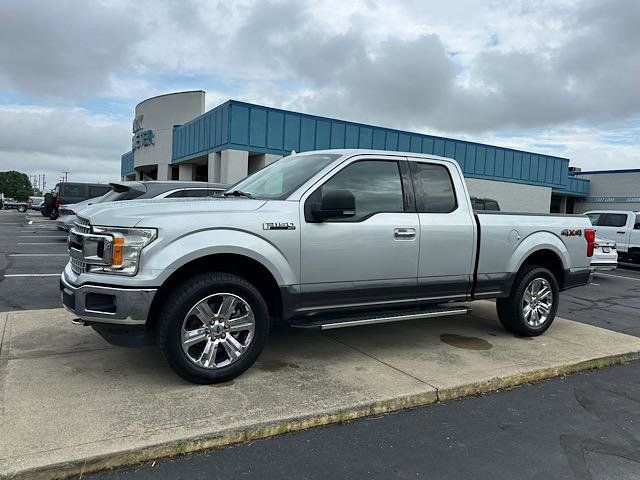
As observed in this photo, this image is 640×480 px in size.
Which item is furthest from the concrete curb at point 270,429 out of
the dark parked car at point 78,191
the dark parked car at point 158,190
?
the dark parked car at point 78,191

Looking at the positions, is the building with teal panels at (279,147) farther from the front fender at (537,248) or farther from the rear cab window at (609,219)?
the front fender at (537,248)

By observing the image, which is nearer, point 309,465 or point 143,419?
point 309,465

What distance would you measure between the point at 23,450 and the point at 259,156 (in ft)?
72.4

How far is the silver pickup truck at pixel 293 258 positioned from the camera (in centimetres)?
401

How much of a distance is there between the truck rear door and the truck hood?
1743mm

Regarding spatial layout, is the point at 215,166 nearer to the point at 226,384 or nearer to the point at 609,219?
the point at 609,219

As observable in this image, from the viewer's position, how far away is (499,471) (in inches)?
129

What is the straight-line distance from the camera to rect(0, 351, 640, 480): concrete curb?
3008 millimetres

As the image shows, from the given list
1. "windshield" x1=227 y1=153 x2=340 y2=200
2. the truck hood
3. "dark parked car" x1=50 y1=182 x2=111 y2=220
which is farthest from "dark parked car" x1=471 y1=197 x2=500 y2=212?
"dark parked car" x1=50 y1=182 x2=111 y2=220

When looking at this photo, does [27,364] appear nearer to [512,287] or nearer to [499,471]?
[499,471]

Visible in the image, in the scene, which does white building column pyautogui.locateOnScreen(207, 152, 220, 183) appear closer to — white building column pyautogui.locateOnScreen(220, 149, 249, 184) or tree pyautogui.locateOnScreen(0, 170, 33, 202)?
white building column pyautogui.locateOnScreen(220, 149, 249, 184)

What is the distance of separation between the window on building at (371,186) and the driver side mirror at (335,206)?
225mm

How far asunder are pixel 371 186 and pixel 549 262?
2862mm

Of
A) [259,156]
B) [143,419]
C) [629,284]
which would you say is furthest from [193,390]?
[259,156]
